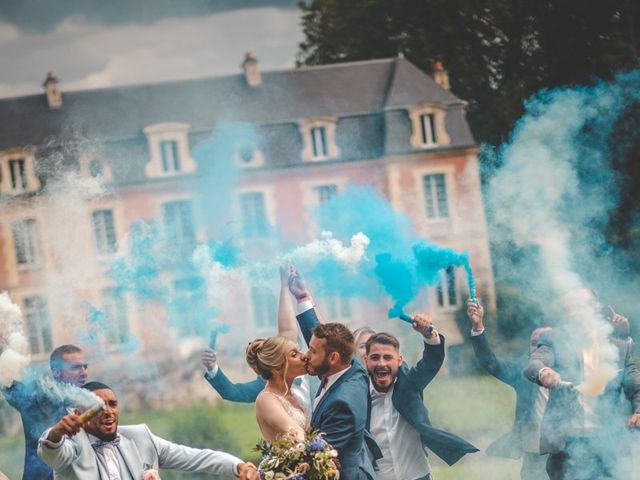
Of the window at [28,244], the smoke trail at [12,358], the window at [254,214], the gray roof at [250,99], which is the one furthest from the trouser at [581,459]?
the gray roof at [250,99]

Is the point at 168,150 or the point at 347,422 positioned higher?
the point at 168,150

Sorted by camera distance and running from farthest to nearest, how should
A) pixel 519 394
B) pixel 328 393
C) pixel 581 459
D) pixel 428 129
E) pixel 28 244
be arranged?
pixel 428 129 → pixel 28 244 → pixel 519 394 → pixel 581 459 → pixel 328 393

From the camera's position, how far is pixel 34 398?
20.9ft

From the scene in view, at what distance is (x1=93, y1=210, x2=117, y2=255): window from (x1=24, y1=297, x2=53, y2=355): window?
112 centimetres

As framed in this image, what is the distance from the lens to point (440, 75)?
20234mm

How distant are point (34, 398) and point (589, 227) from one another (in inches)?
314

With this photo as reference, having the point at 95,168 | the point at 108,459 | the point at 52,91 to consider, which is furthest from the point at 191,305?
the point at 108,459

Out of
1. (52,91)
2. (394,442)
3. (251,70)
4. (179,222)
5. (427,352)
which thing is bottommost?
(394,442)

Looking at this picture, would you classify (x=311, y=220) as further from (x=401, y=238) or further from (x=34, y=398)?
(x=34, y=398)

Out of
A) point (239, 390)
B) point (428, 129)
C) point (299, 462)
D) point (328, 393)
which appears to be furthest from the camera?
point (428, 129)

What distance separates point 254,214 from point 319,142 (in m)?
2.08

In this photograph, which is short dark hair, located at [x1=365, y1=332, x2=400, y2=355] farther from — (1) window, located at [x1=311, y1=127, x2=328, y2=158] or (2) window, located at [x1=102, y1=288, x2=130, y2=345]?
(1) window, located at [x1=311, y1=127, x2=328, y2=158]

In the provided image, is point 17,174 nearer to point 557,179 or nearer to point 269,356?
point 557,179

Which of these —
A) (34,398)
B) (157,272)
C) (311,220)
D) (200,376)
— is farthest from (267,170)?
(34,398)
